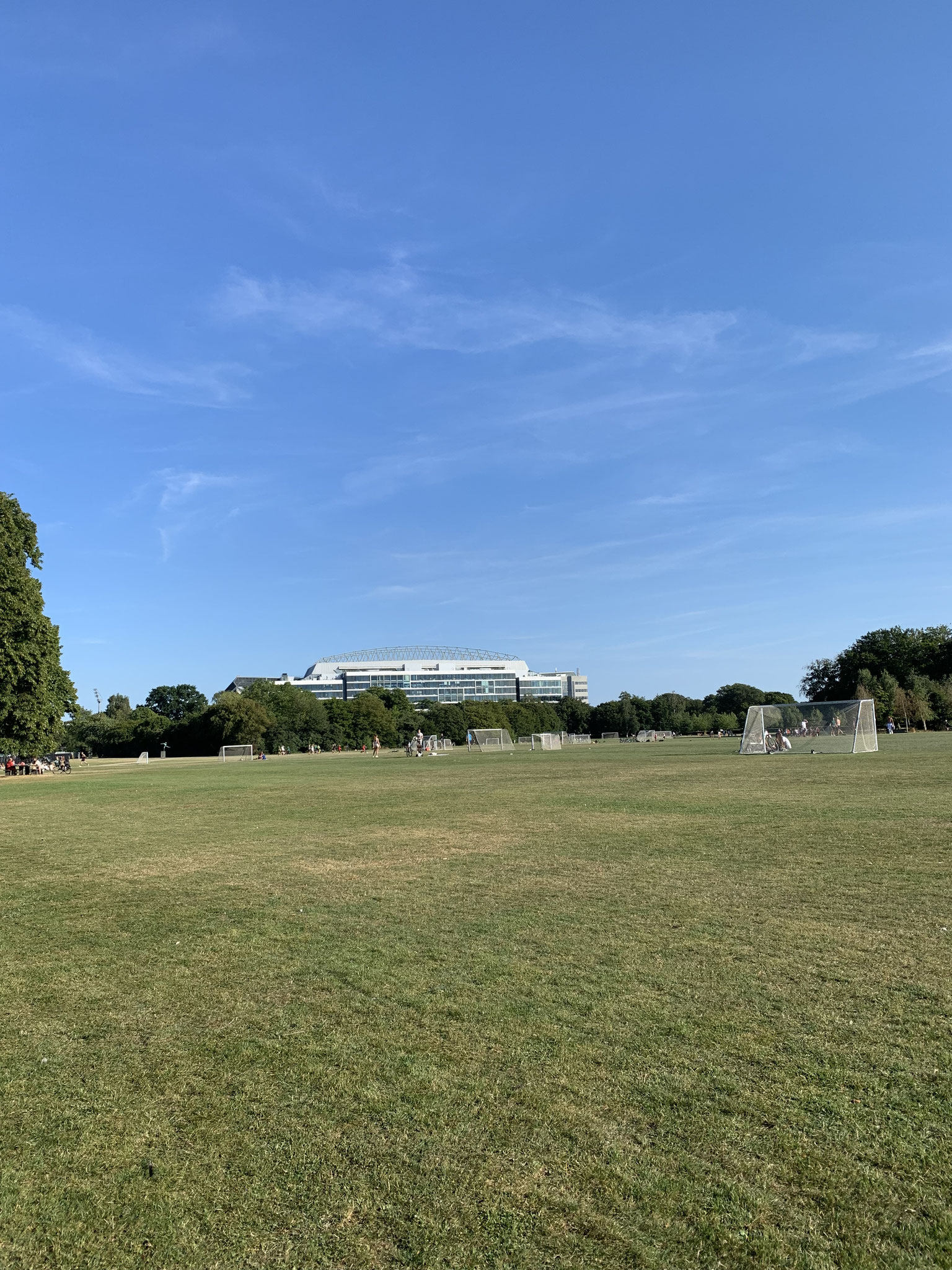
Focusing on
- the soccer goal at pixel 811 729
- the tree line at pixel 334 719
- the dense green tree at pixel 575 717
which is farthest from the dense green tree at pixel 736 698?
the soccer goal at pixel 811 729

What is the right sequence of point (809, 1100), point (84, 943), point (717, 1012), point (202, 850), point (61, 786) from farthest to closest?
point (61, 786) < point (202, 850) < point (84, 943) < point (717, 1012) < point (809, 1100)

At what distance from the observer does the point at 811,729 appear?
173ft

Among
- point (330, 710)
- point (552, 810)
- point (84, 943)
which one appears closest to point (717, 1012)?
point (84, 943)

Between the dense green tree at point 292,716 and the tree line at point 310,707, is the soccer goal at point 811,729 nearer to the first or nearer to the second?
the tree line at point 310,707

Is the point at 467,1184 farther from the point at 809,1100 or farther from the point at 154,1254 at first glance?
the point at 809,1100

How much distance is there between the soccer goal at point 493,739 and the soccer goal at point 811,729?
40989 mm

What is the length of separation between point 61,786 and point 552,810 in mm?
25664

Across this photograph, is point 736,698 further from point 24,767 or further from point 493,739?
point 24,767

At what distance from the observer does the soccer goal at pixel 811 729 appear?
159 feet

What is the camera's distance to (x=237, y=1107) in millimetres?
4473

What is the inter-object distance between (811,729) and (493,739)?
159ft

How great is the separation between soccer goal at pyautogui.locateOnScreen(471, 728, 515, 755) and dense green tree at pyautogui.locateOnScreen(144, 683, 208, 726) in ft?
264

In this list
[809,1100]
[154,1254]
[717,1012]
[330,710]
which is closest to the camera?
[154,1254]

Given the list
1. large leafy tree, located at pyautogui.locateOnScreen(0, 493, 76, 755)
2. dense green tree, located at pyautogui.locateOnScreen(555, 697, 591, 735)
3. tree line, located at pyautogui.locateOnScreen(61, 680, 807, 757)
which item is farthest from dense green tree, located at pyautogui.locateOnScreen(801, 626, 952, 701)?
large leafy tree, located at pyautogui.locateOnScreen(0, 493, 76, 755)
